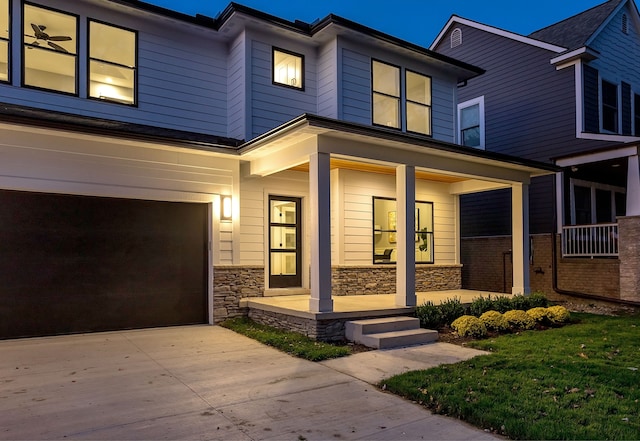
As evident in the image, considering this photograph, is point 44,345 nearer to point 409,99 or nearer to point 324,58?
point 324,58

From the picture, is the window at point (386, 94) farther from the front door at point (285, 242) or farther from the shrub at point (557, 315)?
the shrub at point (557, 315)

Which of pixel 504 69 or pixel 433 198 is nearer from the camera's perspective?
pixel 433 198

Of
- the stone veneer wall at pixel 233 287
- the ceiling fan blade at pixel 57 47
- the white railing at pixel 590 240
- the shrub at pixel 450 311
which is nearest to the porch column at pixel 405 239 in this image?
the shrub at pixel 450 311

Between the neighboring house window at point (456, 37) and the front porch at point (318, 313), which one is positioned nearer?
the front porch at point (318, 313)

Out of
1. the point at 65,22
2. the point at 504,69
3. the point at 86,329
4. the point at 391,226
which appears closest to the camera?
the point at 86,329

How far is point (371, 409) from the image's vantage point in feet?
14.1

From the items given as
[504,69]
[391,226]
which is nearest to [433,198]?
[391,226]

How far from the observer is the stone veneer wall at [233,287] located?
8617 mm

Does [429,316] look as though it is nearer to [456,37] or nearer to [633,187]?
[633,187]

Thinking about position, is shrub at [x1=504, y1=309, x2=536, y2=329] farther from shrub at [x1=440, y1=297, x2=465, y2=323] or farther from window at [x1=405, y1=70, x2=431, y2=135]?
window at [x1=405, y1=70, x2=431, y2=135]

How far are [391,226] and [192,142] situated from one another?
5.05m

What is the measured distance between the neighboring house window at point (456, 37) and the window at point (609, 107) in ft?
15.7

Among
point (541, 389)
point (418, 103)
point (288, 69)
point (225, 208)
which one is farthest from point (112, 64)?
point (541, 389)

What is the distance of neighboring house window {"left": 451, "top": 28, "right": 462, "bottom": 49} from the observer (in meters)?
15.9
